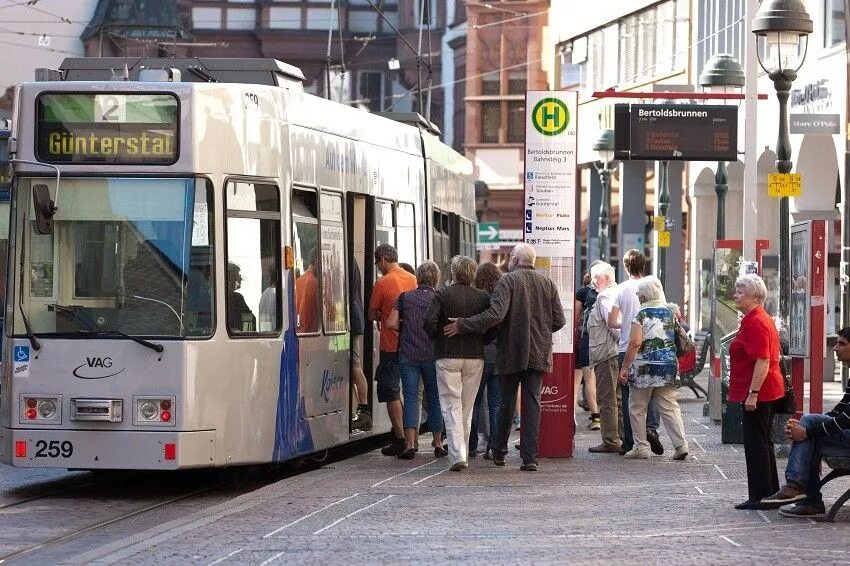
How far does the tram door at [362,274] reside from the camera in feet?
58.3

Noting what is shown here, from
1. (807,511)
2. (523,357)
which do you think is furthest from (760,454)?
(523,357)

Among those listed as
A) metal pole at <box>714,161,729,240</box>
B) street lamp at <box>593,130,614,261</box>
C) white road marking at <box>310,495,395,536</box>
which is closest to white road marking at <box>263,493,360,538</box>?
white road marking at <box>310,495,395,536</box>

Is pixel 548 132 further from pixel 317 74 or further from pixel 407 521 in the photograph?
pixel 317 74

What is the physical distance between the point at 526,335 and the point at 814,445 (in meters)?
3.93

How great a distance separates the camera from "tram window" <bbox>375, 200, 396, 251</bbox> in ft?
61.2

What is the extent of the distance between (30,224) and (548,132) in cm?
452

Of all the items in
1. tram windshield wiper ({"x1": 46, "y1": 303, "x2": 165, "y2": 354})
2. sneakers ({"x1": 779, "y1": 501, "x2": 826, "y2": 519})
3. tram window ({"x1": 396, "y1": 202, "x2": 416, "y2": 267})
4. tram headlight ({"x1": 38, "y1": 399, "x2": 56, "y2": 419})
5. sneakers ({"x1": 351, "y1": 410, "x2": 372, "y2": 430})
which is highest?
tram window ({"x1": 396, "y1": 202, "x2": 416, "y2": 267})

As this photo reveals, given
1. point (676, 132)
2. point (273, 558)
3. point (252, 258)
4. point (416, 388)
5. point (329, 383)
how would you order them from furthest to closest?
point (676, 132), point (416, 388), point (329, 383), point (252, 258), point (273, 558)

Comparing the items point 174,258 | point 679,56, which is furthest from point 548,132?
point 679,56

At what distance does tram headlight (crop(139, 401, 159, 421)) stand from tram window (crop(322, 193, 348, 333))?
252 centimetres

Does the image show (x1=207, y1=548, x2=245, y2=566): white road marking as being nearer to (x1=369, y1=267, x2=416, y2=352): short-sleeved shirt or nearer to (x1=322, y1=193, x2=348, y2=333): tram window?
(x1=322, y1=193, x2=348, y2=333): tram window

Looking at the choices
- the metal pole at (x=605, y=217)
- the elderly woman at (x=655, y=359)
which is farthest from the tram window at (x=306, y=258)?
the metal pole at (x=605, y=217)

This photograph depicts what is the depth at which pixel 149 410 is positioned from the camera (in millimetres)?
14531

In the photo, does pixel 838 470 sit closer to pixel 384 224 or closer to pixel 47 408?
pixel 47 408
